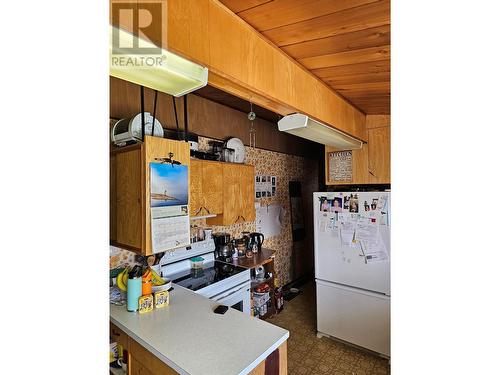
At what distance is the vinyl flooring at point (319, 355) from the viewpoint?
2242 mm

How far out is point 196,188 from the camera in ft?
7.02

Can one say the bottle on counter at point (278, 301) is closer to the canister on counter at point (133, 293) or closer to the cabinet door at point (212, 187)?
the cabinet door at point (212, 187)

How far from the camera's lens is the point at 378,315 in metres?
2.38

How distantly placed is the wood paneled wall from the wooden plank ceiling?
131 cm

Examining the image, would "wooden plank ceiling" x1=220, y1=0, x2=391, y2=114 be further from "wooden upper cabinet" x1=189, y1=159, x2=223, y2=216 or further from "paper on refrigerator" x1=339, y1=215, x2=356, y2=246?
"paper on refrigerator" x1=339, y1=215, x2=356, y2=246

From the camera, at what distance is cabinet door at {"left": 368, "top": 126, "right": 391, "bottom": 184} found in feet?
8.20

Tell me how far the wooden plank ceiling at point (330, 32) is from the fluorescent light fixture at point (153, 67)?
0.29 metres

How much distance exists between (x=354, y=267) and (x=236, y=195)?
1.31 meters

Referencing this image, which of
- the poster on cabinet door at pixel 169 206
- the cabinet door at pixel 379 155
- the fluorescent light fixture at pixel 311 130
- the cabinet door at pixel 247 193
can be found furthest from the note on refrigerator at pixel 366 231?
the poster on cabinet door at pixel 169 206
